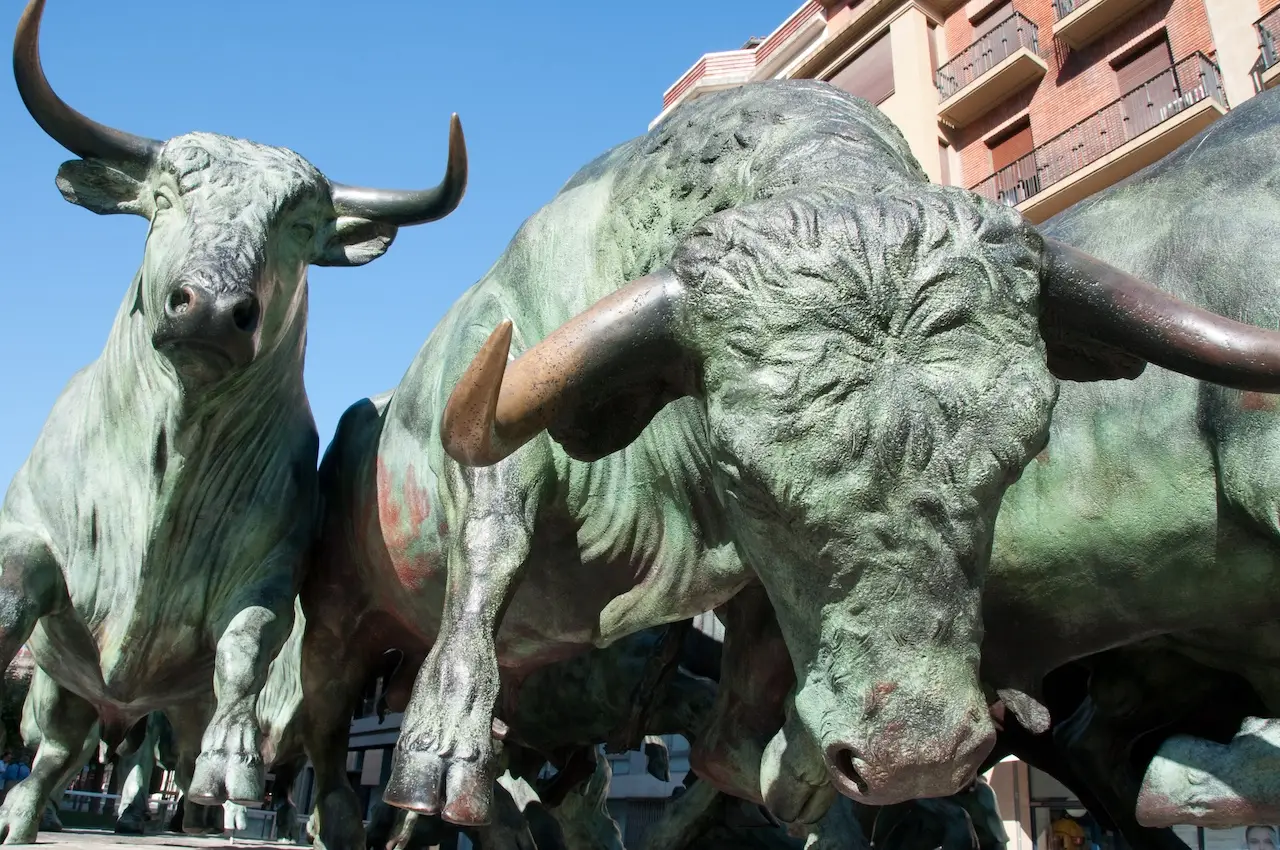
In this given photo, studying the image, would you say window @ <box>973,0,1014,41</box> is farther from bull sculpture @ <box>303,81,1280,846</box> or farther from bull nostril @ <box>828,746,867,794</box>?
bull nostril @ <box>828,746,867,794</box>

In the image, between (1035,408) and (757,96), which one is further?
(757,96)

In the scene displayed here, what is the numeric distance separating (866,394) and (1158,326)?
603 mm

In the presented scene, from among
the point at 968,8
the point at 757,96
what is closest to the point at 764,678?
the point at 757,96

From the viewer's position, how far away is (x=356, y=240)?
3.24 metres

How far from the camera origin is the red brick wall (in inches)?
540

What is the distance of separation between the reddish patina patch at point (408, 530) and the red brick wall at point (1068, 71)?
13.8 m

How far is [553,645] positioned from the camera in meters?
2.65

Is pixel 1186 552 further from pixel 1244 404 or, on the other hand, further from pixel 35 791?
pixel 35 791

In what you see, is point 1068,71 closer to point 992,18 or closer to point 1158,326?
point 992,18

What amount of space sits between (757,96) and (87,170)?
78.3 inches

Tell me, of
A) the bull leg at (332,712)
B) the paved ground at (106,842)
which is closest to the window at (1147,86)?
the bull leg at (332,712)

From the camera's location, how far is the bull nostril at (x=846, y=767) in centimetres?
149

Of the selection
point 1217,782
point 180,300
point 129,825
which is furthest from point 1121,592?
point 129,825

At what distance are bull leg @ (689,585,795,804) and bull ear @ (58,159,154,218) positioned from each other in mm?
2053
